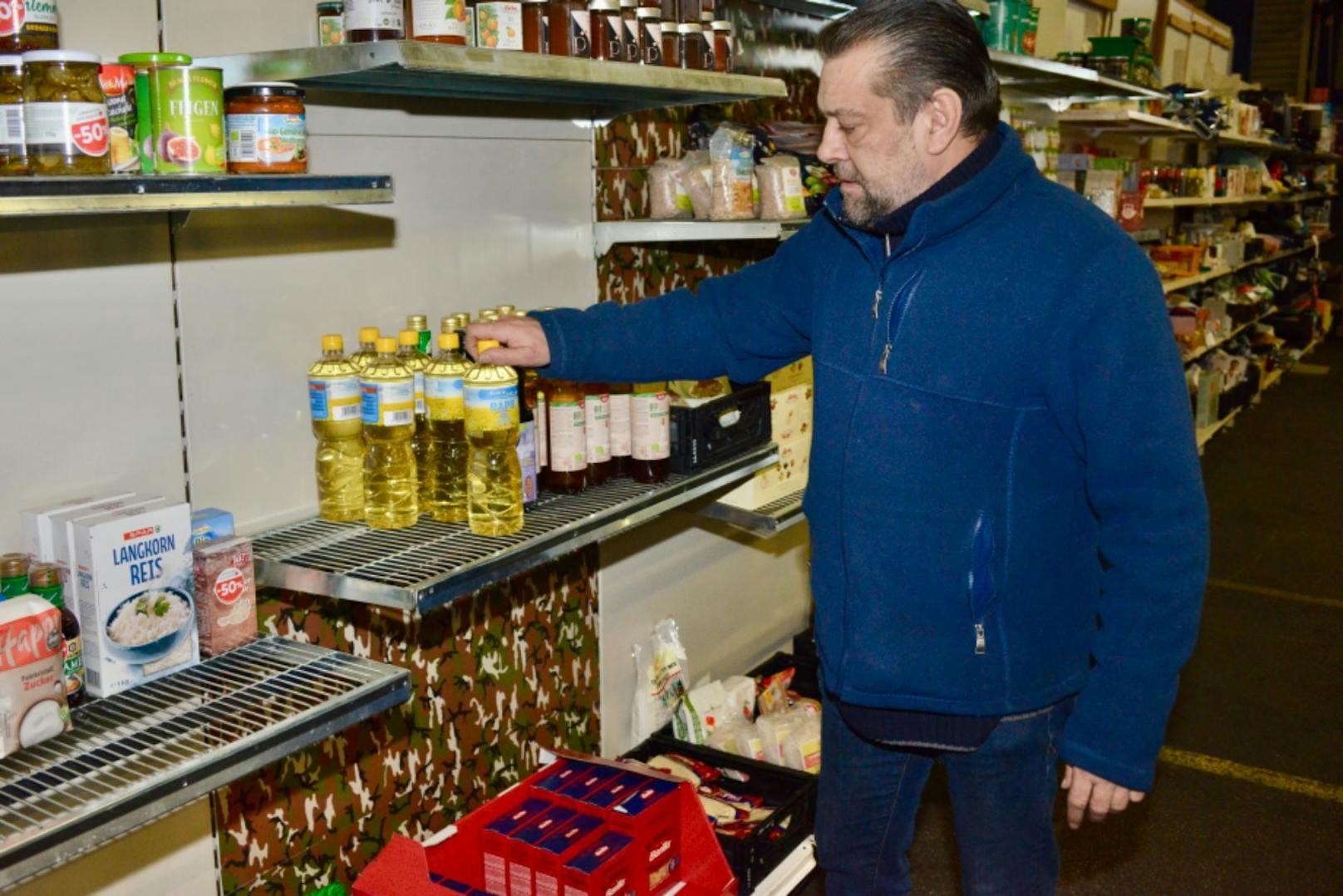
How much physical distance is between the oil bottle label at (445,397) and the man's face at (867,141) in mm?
772

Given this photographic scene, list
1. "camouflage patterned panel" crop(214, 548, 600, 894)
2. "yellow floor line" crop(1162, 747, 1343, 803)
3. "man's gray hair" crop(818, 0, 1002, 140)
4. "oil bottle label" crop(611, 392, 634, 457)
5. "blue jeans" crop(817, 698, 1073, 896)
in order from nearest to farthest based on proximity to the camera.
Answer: "man's gray hair" crop(818, 0, 1002, 140), "blue jeans" crop(817, 698, 1073, 896), "camouflage patterned panel" crop(214, 548, 600, 894), "oil bottle label" crop(611, 392, 634, 457), "yellow floor line" crop(1162, 747, 1343, 803)

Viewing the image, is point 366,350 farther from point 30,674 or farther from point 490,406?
point 30,674

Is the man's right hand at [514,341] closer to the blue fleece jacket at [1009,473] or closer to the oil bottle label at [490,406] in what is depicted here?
the oil bottle label at [490,406]

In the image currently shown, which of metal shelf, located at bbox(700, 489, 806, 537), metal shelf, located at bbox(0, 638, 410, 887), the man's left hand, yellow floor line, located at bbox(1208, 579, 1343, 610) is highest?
metal shelf, located at bbox(0, 638, 410, 887)

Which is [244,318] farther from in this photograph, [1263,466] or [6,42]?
[1263,466]

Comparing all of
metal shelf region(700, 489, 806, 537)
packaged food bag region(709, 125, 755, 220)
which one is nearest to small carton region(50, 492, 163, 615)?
packaged food bag region(709, 125, 755, 220)

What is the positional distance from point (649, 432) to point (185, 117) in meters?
1.28

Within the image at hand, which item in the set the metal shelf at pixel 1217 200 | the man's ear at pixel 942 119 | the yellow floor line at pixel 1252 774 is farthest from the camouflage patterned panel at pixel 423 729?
the metal shelf at pixel 1217 200

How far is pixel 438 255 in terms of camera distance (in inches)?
102

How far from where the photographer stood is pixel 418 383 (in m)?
2.30

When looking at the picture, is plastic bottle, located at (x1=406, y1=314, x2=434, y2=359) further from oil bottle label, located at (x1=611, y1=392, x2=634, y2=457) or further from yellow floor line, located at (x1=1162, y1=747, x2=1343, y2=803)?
yellow floor line, located at (x1=1162, y1=747, x2=1343, y2=803)

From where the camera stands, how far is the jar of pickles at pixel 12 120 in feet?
4.97

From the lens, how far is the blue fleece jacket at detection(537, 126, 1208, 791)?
72.6 inches

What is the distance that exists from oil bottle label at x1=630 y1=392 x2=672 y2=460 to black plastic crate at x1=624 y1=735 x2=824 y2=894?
92 centimetres
